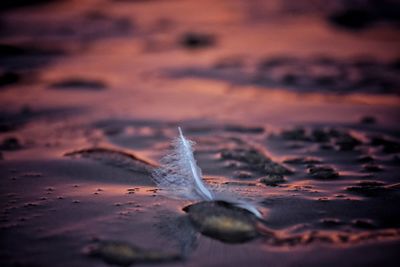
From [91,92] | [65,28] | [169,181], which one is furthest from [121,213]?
[65,28]

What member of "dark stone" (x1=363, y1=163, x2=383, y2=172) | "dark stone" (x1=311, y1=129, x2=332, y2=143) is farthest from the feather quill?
"dark stone" (x1=311, y1=129, x2=332, y2=143)

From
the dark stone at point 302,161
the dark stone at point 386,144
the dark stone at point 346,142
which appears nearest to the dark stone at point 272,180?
the dark stone at point 302,161

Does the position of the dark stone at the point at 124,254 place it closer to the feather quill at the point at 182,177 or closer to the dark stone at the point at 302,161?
the feather quill at the point at 182,177

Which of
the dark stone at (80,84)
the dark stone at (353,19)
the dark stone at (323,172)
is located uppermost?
the dark stone at (353,19)

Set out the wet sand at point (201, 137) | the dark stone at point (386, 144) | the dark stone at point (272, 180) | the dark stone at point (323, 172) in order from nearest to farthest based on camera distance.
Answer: the wet sand at point (201, 137), the dark stone at point (272, 180), the dark stone at point (323, 172), the dark stone at point (386, 144)

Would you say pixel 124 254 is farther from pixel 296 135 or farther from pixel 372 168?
pixel 296 135

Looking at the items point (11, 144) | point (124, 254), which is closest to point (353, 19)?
point (11, 144)
